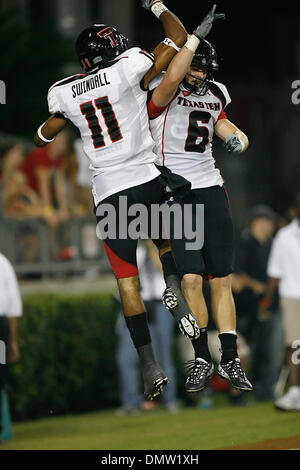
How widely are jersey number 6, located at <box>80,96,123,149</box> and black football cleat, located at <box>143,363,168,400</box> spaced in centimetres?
162

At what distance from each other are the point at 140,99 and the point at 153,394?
6.70 feet

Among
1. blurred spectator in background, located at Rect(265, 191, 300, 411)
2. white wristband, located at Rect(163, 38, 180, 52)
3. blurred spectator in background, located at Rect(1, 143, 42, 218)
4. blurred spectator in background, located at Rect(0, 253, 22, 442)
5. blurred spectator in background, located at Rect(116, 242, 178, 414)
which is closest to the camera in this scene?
white wristband, located at Rect(163, 38, 180, 52)

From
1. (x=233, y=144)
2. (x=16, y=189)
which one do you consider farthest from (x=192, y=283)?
(x=16, y=189)

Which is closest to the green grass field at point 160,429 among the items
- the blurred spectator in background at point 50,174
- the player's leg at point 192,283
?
the player's leg at point 192,283

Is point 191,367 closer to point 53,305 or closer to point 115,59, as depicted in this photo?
point 115,59

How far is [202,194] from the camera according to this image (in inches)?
291

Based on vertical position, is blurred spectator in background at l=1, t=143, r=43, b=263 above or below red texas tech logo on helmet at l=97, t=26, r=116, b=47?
below

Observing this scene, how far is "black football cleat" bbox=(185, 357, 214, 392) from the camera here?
7.15m

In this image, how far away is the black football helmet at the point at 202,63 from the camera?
712cm

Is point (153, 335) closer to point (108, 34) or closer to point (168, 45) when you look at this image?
point (108, 34)

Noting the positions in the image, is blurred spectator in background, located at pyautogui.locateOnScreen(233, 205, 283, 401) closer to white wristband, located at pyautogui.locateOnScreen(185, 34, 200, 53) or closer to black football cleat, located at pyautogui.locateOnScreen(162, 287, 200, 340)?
black football cleat, located at pyautogui.locateOnScreen(162, 287, 200, 340)

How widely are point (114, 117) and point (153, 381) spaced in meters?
1.85

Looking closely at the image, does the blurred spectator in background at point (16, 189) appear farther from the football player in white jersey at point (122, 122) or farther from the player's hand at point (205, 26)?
the player's hand at point (205, 26)

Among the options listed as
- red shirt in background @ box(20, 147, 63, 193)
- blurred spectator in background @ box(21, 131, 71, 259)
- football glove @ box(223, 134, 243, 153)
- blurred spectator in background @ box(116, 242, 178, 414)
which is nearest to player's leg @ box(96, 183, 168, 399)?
football glove @ box(223, 134, 243, 153)
